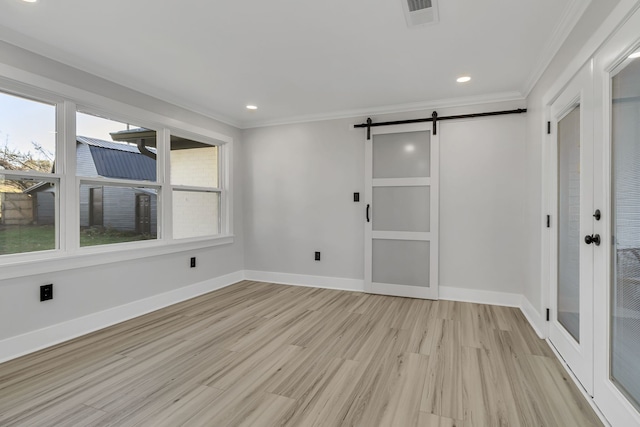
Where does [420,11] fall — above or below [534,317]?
above

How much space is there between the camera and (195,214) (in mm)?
4199

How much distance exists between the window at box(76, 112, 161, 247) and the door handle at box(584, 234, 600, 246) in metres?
3.86

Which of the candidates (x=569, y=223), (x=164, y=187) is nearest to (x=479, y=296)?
(x=569, y=223)

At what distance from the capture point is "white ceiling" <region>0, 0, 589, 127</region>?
207cm

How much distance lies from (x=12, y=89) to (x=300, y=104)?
268 centimetres

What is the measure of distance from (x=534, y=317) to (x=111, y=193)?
14.1 ft

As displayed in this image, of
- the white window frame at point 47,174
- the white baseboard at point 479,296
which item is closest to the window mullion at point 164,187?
the white window frame at point 47,174

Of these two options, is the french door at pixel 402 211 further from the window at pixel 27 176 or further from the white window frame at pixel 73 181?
the window at pixel 27 176

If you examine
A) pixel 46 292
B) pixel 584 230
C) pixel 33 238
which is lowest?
pixel 46 292

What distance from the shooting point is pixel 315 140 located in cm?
450

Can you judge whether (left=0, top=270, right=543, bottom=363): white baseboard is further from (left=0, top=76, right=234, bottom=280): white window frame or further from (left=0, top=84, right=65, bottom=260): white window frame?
(left=0, top=84, right=65, bottom=260): white window frame

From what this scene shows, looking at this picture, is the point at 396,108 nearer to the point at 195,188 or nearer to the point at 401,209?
the point at 401,209

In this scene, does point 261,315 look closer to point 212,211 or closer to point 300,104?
point 212,211

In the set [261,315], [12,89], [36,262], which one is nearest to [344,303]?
[261,315]
